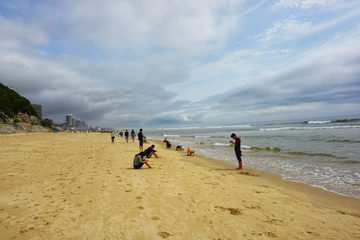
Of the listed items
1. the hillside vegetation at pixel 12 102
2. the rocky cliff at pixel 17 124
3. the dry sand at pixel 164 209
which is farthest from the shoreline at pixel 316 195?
the hillside vegetation at pixel 12 102

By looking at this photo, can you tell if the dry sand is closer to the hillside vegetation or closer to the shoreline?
the shoreline

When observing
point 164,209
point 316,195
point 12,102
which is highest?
point 12,102

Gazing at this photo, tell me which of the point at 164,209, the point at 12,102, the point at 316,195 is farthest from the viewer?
the point at 12,102

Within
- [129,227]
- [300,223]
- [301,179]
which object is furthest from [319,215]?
[129,227]

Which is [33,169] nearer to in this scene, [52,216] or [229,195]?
[52,216]

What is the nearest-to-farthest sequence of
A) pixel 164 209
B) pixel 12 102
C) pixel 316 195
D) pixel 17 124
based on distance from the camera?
pixel 164 209 → pixel 316 195 → pixel 17 124 → pixel 12 102

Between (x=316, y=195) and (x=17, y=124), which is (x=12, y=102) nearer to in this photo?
(x=17, y=124)

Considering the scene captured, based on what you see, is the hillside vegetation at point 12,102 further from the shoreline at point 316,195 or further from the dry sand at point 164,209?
the shoreline at point 316,195

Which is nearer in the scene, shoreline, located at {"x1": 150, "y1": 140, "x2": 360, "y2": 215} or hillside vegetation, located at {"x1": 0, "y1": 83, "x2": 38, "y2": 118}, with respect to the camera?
shoreline, located at {"x1": 150, "y1": 140, "x2": 360, "y2": 215}

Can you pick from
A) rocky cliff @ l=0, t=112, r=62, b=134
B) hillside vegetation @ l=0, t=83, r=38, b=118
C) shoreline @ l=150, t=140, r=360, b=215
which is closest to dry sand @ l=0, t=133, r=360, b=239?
shoreline @ l=150, t=140, r=360, b=215

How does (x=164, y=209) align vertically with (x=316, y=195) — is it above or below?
above

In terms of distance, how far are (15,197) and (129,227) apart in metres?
4.07

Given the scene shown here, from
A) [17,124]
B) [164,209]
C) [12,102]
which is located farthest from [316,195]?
[12,102]

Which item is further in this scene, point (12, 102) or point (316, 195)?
point (12, 102)
